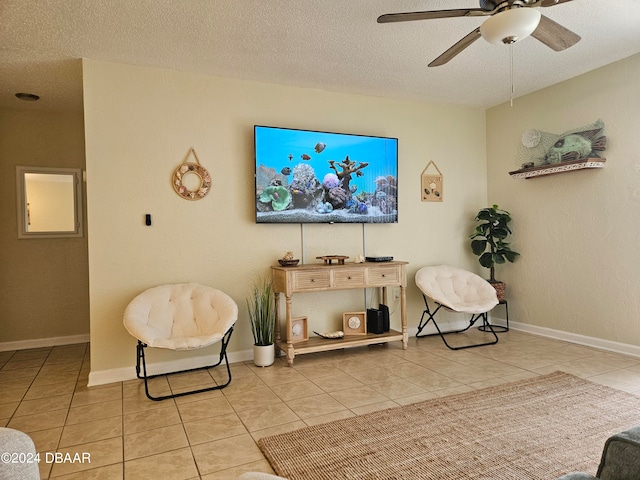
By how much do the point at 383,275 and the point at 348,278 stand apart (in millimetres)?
381

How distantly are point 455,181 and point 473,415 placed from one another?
307 cm

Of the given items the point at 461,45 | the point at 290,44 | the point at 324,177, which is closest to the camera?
the point at 461,45

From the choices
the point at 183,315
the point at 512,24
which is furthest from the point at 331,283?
the point at 512,24

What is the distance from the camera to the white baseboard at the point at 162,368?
3.28 m

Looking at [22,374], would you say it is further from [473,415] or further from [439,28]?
[439,28]

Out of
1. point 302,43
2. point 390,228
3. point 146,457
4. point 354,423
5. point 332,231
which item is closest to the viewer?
point 146,457

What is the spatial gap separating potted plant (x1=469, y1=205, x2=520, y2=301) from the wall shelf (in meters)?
0.46

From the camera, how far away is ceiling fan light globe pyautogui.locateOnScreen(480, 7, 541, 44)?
194 cm

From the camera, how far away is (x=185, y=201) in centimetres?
363

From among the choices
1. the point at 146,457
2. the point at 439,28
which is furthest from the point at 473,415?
the point at 439,28

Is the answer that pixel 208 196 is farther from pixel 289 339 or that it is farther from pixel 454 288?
pixel 454 288

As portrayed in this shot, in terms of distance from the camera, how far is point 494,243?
471 centimetres

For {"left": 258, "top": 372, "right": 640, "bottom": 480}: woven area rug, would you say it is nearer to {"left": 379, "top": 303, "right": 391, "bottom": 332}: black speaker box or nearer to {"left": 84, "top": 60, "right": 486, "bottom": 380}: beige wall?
{"left": 379, "top": 303, "right": 391, "bottom": 332}: black speaker box

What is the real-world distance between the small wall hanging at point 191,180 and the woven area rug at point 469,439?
2209 millimetres
